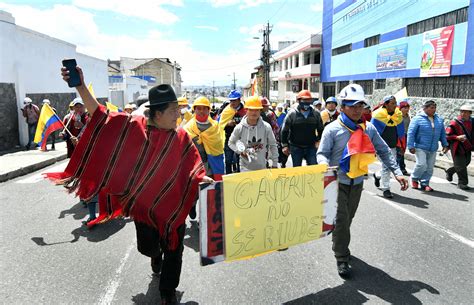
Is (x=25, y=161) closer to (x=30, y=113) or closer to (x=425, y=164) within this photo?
(x=30, y=113)

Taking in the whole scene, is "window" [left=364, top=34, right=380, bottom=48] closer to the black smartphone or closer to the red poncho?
the red poncho

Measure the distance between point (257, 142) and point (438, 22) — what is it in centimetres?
1741

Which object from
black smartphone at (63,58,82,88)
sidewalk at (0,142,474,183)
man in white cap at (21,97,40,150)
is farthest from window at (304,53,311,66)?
black smartphone at (63,58,82,88)

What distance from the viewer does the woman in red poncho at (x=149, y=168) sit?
10.3 ft

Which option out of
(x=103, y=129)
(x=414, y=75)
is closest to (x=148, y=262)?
(x=103, y=129)

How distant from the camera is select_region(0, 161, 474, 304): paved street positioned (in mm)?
3441

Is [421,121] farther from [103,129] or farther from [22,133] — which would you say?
[22,133]

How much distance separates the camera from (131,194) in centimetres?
320

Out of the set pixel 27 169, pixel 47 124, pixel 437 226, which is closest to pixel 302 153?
pixel 437 226

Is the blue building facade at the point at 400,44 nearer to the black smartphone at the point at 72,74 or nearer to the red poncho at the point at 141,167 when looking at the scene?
the red poncho at the point at 141,167

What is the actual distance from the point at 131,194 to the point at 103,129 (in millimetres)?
618

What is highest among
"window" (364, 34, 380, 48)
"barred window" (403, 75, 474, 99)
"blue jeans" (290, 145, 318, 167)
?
"window" (364, 34, 380, 48)

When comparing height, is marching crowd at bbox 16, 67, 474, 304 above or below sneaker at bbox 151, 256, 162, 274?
above

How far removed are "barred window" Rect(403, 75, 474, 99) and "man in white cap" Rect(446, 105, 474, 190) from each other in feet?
29.6
